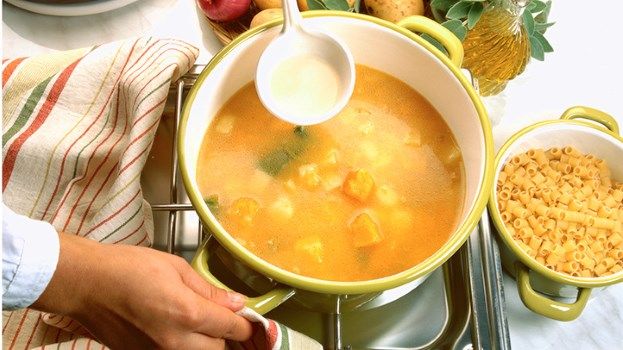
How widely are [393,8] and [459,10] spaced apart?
83 mm

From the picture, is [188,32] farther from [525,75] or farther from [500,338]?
[500,338]

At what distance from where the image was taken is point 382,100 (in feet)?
2.57

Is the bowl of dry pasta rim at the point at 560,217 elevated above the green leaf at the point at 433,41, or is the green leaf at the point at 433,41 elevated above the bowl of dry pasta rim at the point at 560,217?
the green leaf at the point at 433,41

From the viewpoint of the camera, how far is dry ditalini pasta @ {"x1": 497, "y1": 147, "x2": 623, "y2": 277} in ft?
2.64

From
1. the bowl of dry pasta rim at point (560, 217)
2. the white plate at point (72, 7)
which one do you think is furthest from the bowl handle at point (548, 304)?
the white plate at point (72, 7)

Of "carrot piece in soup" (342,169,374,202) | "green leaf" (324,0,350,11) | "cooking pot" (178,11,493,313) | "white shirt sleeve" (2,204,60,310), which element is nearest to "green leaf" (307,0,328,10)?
"green leaf" (324,0,350,11)

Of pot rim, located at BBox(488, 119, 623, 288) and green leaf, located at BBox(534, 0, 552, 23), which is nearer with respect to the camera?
pot rim, located at BBox(488, 119, 623, 288)

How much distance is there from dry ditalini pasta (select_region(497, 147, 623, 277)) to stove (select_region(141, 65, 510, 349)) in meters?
0.05

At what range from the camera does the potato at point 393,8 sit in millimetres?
858

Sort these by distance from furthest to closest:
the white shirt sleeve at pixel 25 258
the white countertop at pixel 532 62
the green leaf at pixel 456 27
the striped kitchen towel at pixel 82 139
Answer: the white countertop at pixel 532 62 < the green leaf at pixel 456 27 < the striped kitchen towel at pixel 82 139 < the white shirt sleeve at pixel 25 258

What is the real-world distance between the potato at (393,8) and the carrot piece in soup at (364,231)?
29 centimetres

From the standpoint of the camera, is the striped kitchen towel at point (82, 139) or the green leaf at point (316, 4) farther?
the green leaf at point (316, 4)

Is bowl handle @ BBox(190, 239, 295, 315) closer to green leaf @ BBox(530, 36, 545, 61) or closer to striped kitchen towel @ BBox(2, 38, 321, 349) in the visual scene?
striped kitchen towel @ BBox(2, 38, 321, 349)

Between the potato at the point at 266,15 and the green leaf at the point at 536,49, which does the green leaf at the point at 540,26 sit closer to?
the green leaf at the point at 536,49
